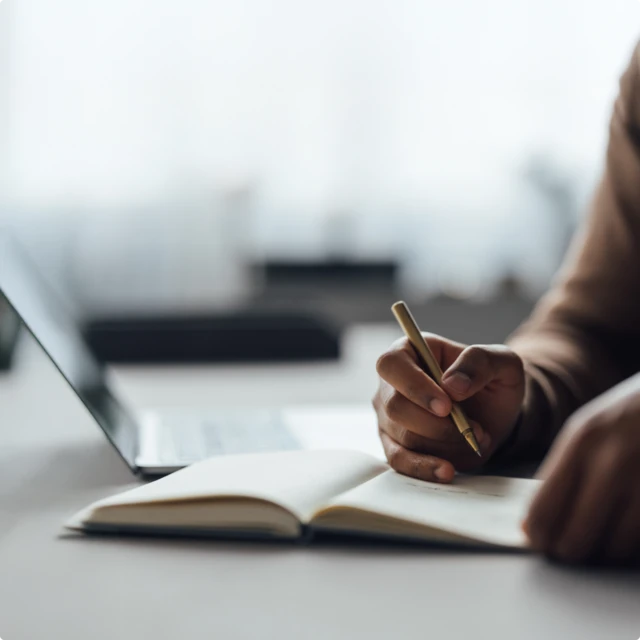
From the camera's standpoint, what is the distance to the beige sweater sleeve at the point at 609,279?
1120mm

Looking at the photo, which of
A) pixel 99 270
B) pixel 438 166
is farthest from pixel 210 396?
pixel 438 166

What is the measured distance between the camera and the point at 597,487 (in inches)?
19.4

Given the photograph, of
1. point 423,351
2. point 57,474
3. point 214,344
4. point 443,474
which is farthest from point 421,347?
point 214,344

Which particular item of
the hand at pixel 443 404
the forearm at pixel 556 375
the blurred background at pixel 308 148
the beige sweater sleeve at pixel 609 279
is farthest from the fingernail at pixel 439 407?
the blurred background at pixel 308 148

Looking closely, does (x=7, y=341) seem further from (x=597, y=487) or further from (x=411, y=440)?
(x=597, y=487)

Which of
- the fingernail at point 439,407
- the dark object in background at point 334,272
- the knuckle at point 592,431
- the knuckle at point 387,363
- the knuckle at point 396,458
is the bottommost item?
the knuckle at point 396,458

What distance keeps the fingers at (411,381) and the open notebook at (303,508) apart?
7 centimetres

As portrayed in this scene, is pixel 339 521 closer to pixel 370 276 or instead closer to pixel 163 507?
pixel 163 507

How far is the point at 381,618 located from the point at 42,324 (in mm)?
469

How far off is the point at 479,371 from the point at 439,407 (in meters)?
0.05

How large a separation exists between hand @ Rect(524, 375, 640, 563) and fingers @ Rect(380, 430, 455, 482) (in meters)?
0.17

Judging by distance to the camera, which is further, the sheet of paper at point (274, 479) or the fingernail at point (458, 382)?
the fingernail at point (458, 382)

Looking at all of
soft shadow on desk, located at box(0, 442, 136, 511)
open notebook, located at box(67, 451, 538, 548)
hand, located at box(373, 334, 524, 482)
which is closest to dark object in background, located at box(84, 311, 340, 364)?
soft shadow on desk, located at box(0, 442, 136, 511)

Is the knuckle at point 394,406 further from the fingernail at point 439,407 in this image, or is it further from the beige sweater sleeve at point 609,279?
the beige sweater sleeve at point 609,279
